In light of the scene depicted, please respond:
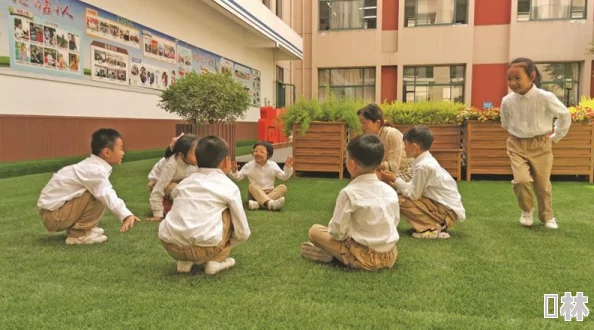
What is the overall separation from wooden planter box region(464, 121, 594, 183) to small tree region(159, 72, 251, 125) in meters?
3.69

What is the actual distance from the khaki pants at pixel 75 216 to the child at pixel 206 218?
1037 mm

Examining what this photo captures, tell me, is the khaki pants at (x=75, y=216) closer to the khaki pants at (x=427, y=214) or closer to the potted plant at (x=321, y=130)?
the khaki pants at (x=427, y=214)

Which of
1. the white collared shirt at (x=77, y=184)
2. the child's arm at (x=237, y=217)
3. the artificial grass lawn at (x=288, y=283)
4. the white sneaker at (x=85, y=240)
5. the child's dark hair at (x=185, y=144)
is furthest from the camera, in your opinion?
the child's dark hair at (x=185, y=144)

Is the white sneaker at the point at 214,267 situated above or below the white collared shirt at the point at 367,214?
below

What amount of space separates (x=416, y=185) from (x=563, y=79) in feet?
51.4

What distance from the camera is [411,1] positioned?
56.4 ft

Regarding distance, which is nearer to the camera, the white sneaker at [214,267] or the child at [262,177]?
the white sneaker at [214,267]

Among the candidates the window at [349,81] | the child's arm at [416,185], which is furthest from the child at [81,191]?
the window at [349,81]

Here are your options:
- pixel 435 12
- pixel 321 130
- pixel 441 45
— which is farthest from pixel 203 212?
pixel 435 12

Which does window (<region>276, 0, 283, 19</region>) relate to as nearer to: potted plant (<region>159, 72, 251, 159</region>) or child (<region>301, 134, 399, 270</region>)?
potted plant (<region>159, 72, 251, 159</region>)

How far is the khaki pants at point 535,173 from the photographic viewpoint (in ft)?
12.6

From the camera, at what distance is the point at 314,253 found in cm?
287

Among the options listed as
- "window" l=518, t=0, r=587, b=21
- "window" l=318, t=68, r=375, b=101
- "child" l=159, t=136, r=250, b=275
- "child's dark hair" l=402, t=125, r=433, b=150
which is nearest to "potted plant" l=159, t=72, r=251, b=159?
"child's dark hair" l=402, t=125, r=433, b=150

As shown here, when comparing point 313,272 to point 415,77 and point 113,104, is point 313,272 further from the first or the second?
point 415,77
